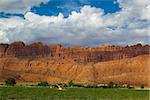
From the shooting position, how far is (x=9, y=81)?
18375cm

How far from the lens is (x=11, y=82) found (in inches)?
7136

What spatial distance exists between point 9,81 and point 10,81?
2.00 ft

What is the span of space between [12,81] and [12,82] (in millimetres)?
2180

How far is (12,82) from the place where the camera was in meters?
182

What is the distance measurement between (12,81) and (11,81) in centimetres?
84

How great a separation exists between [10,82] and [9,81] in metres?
2.82

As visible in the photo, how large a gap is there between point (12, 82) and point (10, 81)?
6.24 feet

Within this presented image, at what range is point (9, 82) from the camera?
182 meters

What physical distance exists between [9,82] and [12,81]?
9.33ft

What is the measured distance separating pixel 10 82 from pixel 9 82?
78 cm

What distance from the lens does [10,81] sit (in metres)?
184

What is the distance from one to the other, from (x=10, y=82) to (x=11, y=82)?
0.50 metres

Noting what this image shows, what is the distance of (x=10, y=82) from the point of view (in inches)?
7131

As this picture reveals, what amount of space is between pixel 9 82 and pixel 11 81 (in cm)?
202
